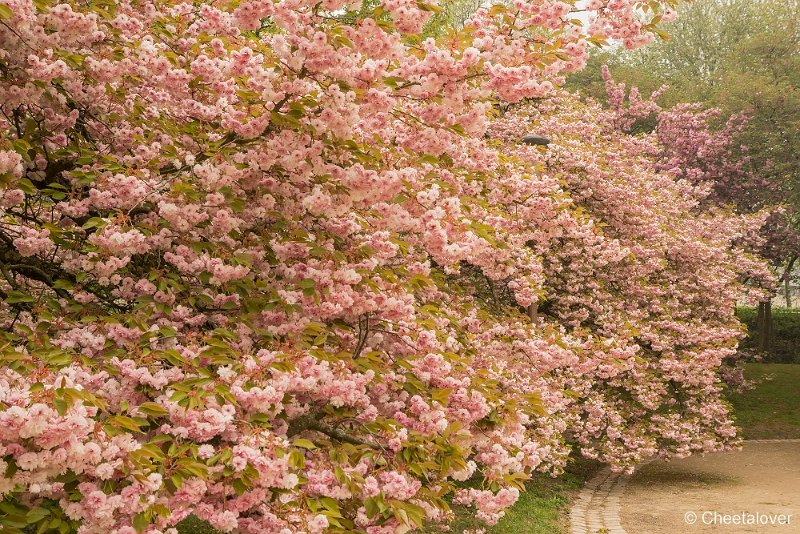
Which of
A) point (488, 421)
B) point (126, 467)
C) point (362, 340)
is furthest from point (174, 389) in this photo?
point (488, 421)

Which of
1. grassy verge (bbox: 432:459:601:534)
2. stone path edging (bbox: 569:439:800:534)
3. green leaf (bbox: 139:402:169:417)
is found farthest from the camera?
stone path edging (bbox: 569:439:800:534)

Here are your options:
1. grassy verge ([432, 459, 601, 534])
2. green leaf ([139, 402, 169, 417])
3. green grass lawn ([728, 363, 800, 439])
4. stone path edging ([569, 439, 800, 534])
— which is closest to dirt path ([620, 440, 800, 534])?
stone path edging ([569, 439, 800, 534])

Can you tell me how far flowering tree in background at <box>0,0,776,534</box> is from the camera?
11.8 feet

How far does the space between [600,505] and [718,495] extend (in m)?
2.53

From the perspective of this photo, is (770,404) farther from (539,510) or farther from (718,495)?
(539,510)

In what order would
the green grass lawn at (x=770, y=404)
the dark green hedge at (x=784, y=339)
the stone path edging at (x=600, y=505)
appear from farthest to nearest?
the dark green hedge at (x=784, y=339) < the green grass lawn at (x=770, y=404) < the stone path edging at (x=600, y=505)

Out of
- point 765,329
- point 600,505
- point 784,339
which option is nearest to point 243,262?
point 600,505

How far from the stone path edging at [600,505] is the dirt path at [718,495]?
0.47ft

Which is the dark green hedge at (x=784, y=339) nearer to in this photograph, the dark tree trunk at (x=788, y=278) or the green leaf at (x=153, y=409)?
the dark tree trunk at (x=788, y=278)

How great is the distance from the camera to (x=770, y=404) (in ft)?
80.4

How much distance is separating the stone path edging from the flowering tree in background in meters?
6.66

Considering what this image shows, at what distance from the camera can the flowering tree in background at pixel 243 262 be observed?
3.61 m

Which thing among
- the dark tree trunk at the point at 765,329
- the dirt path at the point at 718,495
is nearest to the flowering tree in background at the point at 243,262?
the dirt path at the point at 718,495

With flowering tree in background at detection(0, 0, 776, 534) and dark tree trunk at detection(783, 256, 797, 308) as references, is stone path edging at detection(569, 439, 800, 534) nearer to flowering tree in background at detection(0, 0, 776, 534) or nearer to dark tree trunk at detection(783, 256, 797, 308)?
flowering tree in background at detection(0, 0, 776, 534)
